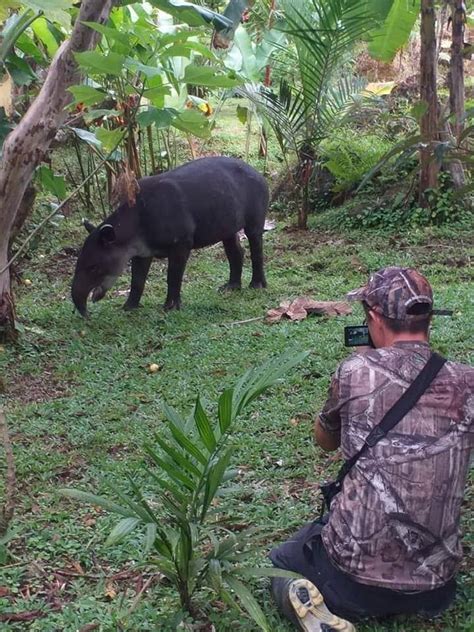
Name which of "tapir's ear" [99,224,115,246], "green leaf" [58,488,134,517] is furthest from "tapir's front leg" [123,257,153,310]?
"green leaf" [58,488,134,517]

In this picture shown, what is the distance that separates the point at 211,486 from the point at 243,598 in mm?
392

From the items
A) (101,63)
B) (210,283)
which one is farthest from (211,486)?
(210,283)

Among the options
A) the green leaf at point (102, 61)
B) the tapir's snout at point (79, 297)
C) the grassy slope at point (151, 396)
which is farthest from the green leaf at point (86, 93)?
the tapir's snout at point (79, 297)

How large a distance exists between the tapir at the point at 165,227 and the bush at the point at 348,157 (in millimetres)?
3418

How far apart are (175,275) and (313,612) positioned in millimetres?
5287

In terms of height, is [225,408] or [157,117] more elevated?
[157,117]

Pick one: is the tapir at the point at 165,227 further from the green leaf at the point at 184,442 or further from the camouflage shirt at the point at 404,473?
the camouflage shirt at the point at 404,473

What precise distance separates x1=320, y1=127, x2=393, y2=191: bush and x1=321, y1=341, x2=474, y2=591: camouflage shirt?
28.5ft

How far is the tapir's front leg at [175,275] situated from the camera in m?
7.89

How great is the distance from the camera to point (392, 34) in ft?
32.2

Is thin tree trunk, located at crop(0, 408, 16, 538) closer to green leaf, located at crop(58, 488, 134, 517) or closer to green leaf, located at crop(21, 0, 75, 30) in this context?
green leaf, located at crop(58, 488, 134, 517)

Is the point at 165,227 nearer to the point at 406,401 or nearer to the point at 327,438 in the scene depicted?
the point at 327,438

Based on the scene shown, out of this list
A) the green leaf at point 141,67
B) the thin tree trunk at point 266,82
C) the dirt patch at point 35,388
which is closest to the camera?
the green leaf at point 141,67

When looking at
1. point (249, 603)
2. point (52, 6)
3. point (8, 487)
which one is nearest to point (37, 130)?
point (52, 6)
